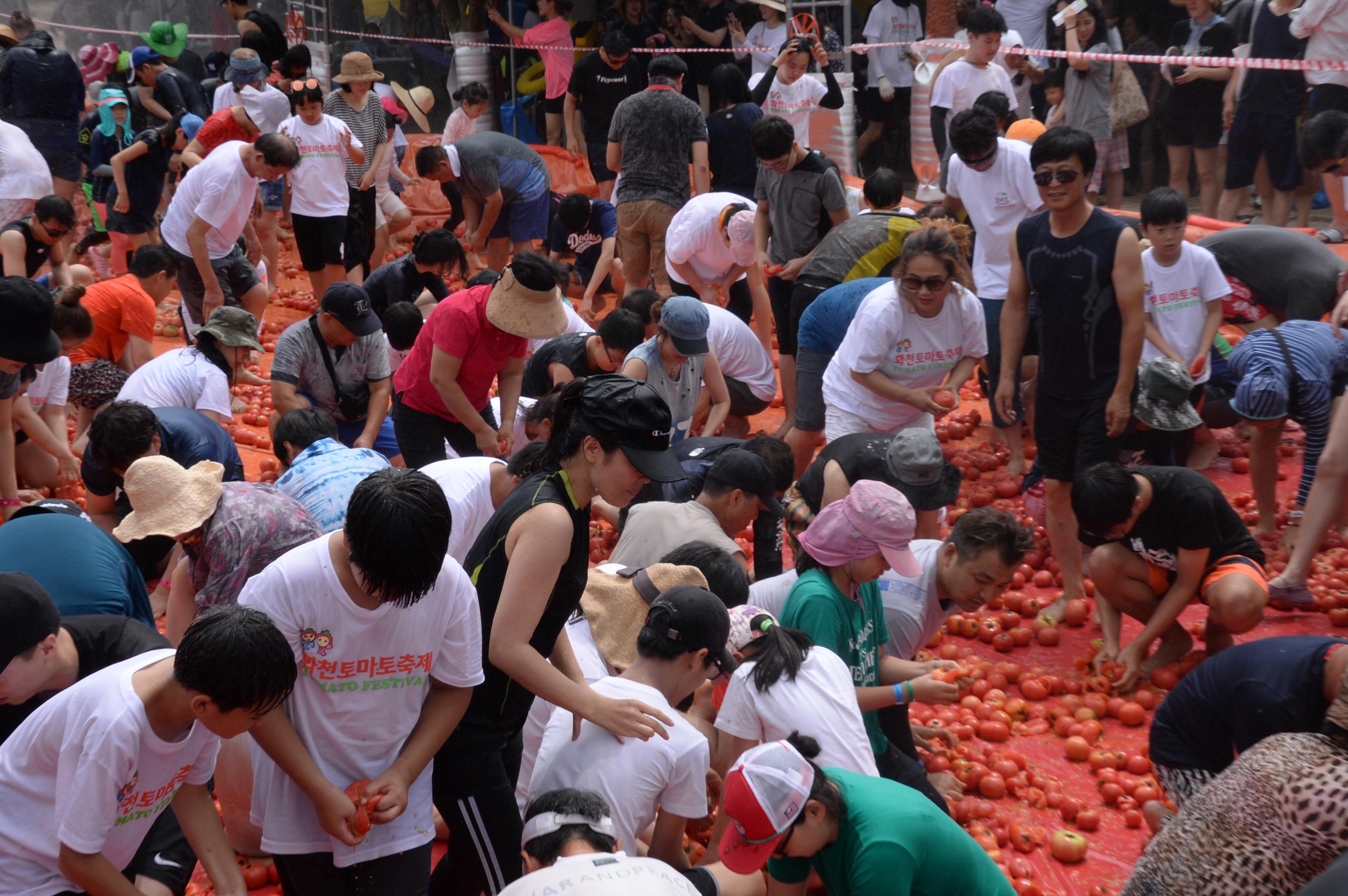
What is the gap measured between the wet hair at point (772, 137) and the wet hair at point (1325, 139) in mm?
2898

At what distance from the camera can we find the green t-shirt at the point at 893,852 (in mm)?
2744

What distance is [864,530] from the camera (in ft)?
11.7

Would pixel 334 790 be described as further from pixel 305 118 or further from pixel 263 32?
pixel 263 32

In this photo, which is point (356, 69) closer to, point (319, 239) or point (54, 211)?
point (319, 239)

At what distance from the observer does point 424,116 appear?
46.6 ft

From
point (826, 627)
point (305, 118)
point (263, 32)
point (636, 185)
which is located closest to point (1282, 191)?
point (636, 185)

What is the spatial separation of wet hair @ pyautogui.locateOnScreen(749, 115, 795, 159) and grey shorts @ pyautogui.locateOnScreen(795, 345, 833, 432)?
1.29 metres

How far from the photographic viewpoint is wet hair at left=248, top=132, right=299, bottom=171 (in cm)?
710

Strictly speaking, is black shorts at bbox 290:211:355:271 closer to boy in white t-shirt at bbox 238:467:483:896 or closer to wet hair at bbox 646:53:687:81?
wet hair at bbox 646:53:687:81

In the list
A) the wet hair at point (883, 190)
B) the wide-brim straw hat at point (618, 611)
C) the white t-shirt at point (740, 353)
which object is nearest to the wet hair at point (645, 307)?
→ the white t-shirt at point (740, 353)

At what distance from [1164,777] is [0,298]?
4.55 metres

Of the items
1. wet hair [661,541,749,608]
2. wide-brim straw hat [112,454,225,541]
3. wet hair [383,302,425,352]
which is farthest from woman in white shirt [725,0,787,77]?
wide-brim straw hat [112,454,225,541]

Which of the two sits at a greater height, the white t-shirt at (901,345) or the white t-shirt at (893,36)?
the white t-shirt at (893,36)

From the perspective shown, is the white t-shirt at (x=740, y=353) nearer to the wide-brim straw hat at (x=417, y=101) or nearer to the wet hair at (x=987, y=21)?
the wet hair at (x=987, y=21)
